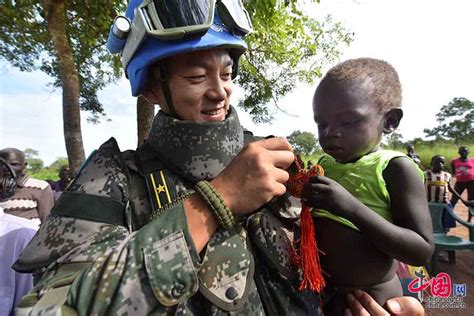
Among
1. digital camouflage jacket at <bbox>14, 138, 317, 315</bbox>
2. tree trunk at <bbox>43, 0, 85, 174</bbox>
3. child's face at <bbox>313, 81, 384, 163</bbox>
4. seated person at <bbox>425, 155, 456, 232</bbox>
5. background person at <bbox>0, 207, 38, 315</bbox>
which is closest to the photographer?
digital camouflage jacket at <bbox>14, 138, 317, 315</bbox>

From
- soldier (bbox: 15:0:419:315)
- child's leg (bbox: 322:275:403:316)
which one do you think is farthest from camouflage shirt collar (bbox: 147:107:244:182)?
child's leg (bbox: 322:275:403:316)

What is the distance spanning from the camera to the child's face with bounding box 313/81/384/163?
1341 millimetres

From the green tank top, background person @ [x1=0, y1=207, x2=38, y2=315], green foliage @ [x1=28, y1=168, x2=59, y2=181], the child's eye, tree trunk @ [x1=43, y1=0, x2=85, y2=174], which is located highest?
tree trunk @ [x1=43, y1=0, x2=85, y2=174]

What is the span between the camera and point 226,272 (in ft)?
3.40

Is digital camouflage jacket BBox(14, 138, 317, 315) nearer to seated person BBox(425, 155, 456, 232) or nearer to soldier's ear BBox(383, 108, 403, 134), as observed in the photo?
soldier's ear BBox(383, 108, 403, 134)

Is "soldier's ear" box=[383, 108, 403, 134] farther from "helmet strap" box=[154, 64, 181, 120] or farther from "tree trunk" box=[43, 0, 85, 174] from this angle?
"tree trunk" box=[43, 0, 85, 174]

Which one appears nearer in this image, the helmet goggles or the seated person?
the helmet goggles

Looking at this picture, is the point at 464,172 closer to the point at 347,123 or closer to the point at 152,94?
the point at 347,123

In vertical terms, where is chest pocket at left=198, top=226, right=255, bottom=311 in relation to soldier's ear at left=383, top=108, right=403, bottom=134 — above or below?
below

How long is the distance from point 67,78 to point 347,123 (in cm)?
525

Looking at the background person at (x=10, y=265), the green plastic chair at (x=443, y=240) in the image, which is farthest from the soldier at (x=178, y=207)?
the green plastic chair at (x=443, y=240)

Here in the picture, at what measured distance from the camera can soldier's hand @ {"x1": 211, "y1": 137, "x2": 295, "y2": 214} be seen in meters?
0.95

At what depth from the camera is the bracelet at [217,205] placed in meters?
0.93

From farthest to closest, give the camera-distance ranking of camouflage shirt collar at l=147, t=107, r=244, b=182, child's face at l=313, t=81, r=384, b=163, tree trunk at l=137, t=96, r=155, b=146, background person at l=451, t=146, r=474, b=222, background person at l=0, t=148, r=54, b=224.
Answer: background person at l=451, t=146, r=474, b=222 < tree trunk at l=137, t=96, r=155, b=146 < background person at l=0, t=148, r=54, b=224 < child's face at l=313, t=81, r=384, b=163 < camouflage shirt collar at l=147, t=107, r=244, b=182
